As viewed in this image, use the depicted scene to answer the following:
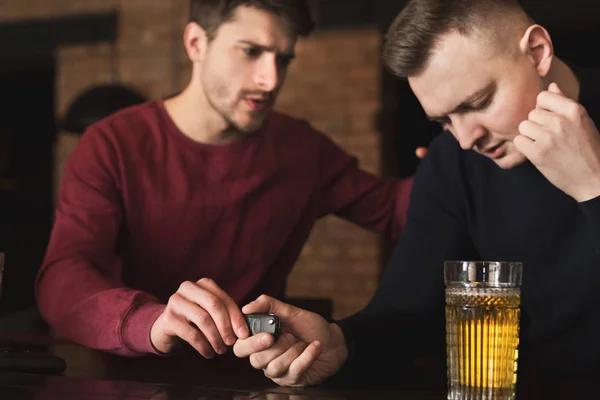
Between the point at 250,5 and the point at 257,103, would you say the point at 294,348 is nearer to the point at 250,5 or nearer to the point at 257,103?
the point at 257,103

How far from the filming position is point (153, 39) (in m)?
5.43

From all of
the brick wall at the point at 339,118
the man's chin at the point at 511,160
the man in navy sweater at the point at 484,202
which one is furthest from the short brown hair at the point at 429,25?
the brick wall at the point at 339,118

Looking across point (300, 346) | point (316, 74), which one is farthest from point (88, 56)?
point (300, 346)

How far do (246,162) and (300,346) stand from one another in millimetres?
953

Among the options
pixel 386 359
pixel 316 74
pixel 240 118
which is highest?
pixel 316 74

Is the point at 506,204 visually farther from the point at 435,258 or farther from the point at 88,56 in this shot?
the point at 88,56

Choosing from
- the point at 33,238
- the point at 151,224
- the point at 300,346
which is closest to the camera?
the point at 300,346

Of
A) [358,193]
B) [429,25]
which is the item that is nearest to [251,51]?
[358,193]

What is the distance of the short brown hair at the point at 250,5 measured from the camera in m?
2.01

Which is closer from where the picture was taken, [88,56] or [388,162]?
[388,162]

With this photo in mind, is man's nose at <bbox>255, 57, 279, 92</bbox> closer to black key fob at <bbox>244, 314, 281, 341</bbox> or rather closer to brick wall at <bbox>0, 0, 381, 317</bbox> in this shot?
Answer: black key fob at <bbox>244, 314, 281, 341</bbox>

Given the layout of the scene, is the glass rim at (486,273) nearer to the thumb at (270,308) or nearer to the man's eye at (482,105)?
the thumb at (270,308)

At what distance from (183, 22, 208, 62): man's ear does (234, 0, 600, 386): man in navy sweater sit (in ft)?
2.31

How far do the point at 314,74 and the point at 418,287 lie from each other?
354cm
